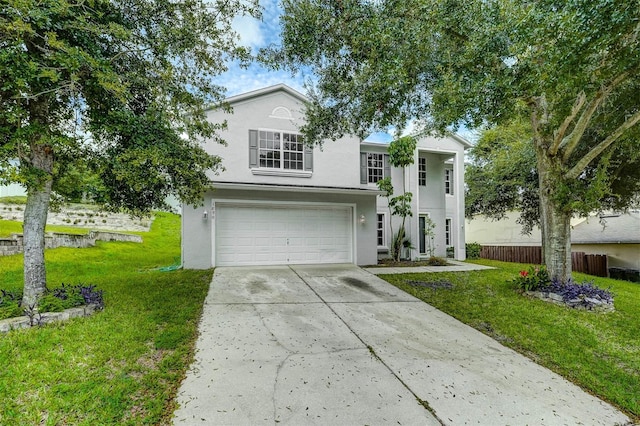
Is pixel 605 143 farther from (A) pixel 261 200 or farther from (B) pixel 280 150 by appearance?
(A) pixel 261 200

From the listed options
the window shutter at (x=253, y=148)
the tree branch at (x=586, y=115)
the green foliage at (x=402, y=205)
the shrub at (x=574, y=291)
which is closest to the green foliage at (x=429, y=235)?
the green foliage at (x=402, y=205)

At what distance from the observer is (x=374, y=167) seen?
1412 cm

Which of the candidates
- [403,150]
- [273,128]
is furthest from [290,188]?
[403,150]

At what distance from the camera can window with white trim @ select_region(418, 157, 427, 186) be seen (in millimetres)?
14980

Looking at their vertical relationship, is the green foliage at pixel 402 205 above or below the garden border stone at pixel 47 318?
above

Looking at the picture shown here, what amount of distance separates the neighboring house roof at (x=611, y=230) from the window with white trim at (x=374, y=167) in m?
10.7

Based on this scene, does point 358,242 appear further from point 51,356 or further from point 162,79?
point 51,356

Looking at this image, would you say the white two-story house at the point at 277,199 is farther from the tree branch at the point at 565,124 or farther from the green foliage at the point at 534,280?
the tree branch at the point at 565,124

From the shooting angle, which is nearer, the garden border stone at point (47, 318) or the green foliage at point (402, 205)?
the garden border stone at point (47, 318)

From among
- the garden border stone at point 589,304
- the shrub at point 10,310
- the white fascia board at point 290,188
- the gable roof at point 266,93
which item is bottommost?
the garden border stone at point 589,304

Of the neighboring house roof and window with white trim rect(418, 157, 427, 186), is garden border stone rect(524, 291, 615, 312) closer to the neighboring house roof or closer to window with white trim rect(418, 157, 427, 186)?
window with white trim rect(418, 157, 427, 186)

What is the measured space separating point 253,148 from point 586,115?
9.12 m

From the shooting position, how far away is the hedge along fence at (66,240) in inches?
386

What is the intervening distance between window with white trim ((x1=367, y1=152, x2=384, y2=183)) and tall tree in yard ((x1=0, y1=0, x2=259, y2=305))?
8611 mm
